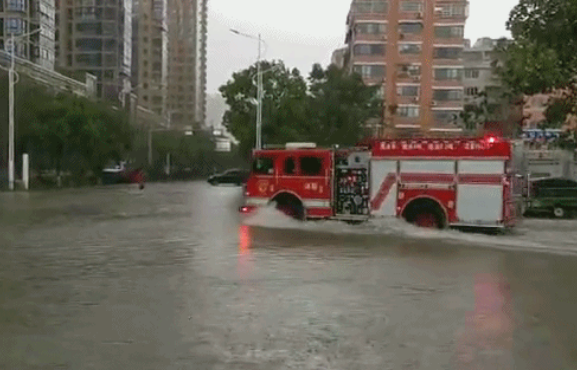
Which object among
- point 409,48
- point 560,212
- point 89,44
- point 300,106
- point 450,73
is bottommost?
point 560,212

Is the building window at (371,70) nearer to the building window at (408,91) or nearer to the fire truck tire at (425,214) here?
the building window at (408,91)

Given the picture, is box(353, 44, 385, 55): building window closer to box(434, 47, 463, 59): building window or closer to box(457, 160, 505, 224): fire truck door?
box(434, 47, 463, 59): building window

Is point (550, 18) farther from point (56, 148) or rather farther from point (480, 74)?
point (480, 74)

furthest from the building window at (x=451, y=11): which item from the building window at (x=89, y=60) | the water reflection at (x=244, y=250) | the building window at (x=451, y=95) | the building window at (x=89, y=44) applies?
the water reflection at (x=244, y=250)

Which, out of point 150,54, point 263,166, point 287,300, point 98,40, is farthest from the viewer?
point 150,54

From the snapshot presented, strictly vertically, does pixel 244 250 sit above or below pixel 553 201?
below

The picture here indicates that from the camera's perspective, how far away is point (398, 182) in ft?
67.8

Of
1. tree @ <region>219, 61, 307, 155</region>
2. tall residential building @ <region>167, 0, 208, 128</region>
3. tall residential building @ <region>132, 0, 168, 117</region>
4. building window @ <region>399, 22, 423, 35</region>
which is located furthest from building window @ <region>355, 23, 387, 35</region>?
tall residential building @ <region>167, 0, 208, 128</region>

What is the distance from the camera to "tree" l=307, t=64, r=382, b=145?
162 ft

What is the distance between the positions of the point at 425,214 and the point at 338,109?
29554 millimetres

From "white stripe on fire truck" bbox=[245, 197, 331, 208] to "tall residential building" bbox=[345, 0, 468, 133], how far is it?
191 ft

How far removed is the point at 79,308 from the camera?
979 cm

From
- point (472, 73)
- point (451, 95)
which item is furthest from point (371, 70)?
point (472, 73)

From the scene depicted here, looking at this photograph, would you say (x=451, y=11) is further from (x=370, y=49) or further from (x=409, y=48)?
(x=370, y=49)
